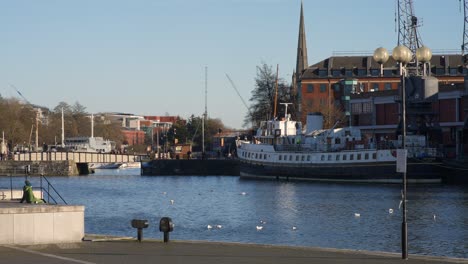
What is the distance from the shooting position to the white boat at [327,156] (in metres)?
92.6

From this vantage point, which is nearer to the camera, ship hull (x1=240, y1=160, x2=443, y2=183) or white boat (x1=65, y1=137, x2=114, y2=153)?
ship hull (x1=240, y1=160, x2=443, y2=183)

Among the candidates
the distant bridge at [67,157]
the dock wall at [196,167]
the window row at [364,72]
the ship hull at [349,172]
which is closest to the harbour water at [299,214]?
the ship hull at [349,172]

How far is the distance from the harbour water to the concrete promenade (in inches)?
439

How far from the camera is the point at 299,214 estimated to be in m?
59.1

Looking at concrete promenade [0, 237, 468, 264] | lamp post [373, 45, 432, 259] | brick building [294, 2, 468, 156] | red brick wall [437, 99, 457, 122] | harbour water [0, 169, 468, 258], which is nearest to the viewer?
concrete promenade [0, 237, 468, 264]

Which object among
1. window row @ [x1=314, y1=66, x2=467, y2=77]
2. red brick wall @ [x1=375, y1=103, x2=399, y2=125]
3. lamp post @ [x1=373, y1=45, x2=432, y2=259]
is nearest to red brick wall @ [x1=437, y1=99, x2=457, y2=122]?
red brick wall @ [x1=375, y1=103, x2=399, y2=125]

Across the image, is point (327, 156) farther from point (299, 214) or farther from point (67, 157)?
point (67, 157)

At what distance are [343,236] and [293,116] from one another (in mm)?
108313

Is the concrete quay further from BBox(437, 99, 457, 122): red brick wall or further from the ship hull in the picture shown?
BBox(437, 99, 457, 122): red brick wall

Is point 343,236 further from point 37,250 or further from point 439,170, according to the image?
point 439,170

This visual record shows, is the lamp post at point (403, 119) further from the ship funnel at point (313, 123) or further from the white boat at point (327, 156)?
the ship funnel at point (313, 123)

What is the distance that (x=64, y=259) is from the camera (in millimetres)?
26344

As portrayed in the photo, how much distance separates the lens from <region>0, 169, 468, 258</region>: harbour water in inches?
1743

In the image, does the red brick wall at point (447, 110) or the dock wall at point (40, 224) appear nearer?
the dock wall at point (40, 224)
